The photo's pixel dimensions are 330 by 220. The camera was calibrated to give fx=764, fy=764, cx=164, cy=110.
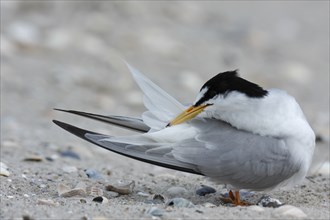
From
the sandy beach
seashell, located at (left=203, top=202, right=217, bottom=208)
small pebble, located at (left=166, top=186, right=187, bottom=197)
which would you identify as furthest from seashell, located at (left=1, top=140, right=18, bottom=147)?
seashell, located at (left=203, top=202, right=217, bottom=208)

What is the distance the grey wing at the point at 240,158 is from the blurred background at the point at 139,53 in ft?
5.11

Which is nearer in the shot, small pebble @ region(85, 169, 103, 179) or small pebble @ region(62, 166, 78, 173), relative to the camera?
small pebble @ region(85, 169, 103, 179)

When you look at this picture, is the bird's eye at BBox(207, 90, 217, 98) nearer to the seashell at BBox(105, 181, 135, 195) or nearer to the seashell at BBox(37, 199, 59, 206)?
the seashell at BBox(105, 181, 135, 195)

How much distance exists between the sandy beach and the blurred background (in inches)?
0.5

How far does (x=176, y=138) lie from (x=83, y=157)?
122 cm

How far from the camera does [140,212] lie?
3031 millimetres

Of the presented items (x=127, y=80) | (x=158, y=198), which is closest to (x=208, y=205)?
(x=158, y=198)

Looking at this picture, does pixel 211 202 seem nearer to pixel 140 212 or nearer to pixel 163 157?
pixel 163 157

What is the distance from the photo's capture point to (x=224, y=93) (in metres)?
3.59

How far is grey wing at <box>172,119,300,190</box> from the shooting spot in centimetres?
347

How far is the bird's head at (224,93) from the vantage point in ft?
11.7

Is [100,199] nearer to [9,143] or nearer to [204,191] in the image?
[204,191]

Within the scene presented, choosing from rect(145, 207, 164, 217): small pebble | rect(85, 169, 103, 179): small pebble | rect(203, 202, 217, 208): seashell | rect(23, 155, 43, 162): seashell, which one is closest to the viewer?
rect(145, 207, 164, 217): small pebble

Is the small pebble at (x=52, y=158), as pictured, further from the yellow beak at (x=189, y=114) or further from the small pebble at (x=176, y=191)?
the yellow beak at (x=189, y=114)
